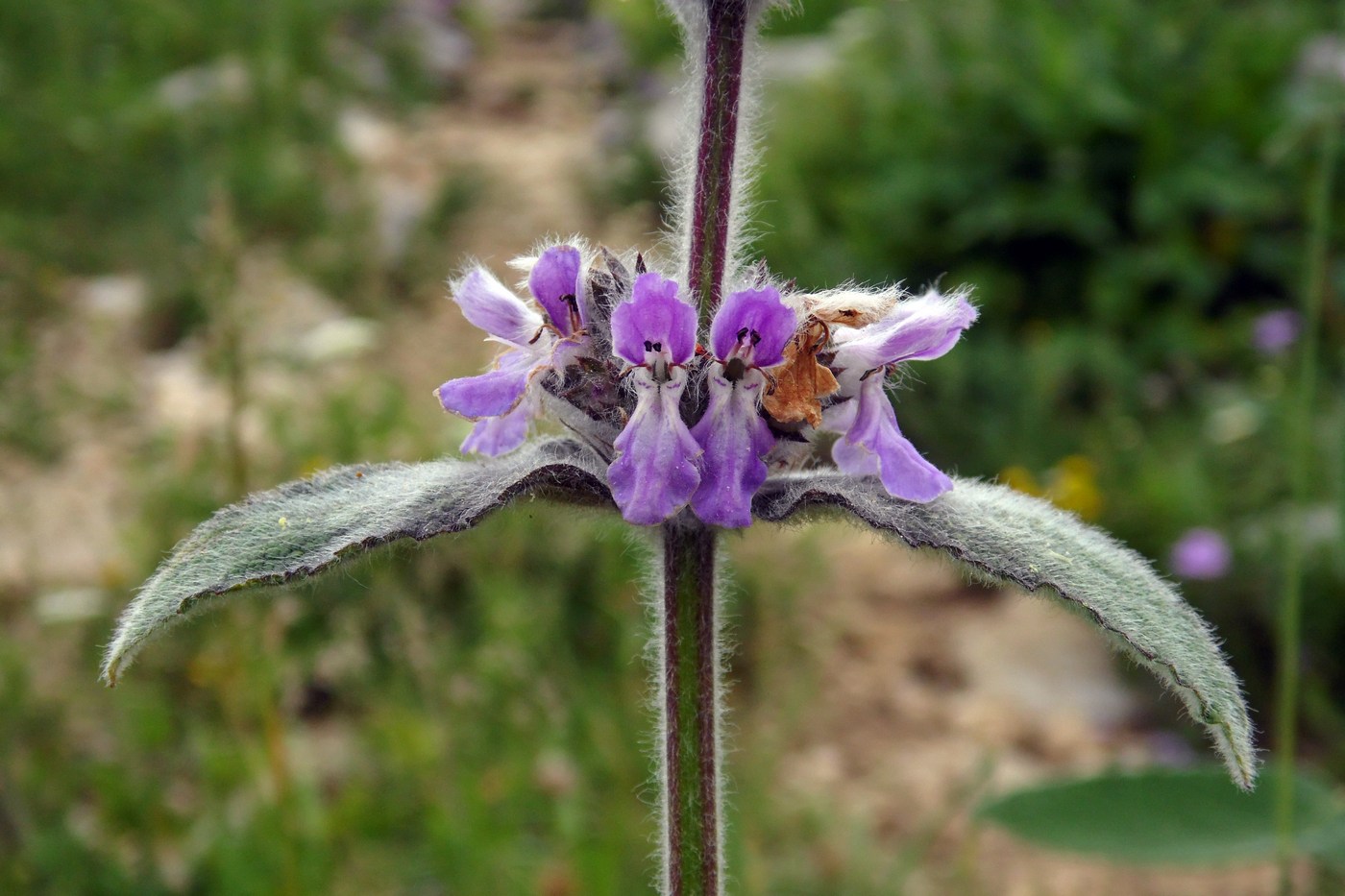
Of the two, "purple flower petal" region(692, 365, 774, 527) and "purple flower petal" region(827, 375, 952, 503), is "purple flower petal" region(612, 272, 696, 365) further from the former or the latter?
"purple flower petal" region(827, 375, 952, 503)

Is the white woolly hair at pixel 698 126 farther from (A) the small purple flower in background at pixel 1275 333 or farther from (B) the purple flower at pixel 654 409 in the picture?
(A) the small purple flower in background at pixel 1275 333

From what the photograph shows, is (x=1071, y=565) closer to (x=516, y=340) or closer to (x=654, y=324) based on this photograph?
(x=654, y=324)

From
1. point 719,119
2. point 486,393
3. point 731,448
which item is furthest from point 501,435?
point 719,119

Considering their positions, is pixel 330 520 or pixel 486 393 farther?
pixel 486 393

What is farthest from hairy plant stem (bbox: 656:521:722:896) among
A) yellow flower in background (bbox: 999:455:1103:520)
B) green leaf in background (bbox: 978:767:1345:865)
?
yellow flower in background (bbox: 999:455:1103:520)

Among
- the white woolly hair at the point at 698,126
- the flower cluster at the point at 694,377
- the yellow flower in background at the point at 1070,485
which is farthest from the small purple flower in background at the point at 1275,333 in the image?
the white woolly hair at the point at 698,126
